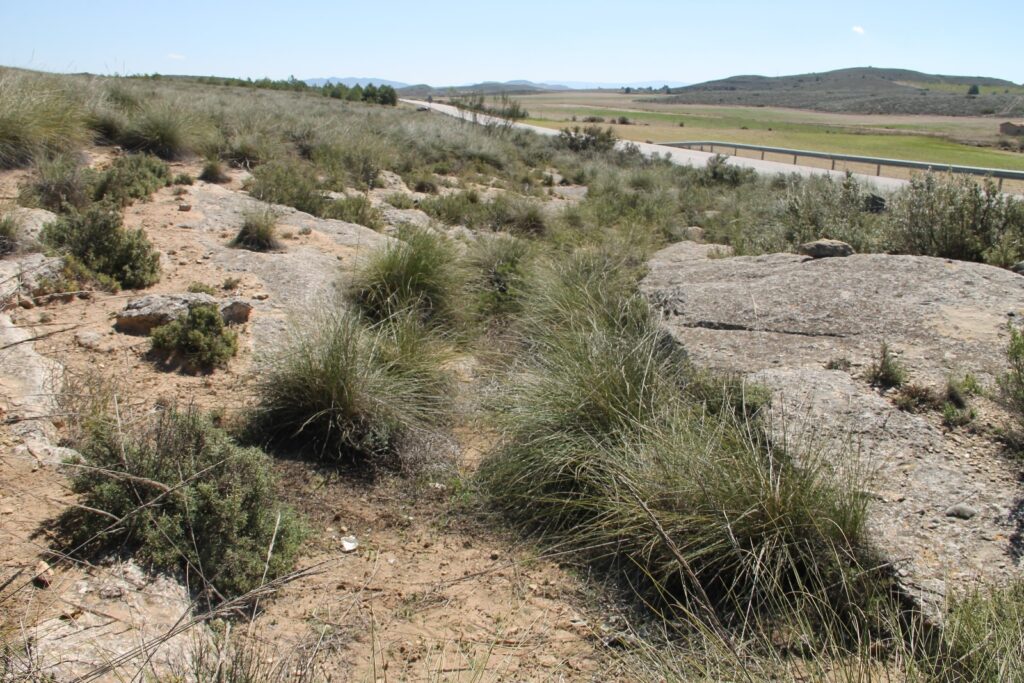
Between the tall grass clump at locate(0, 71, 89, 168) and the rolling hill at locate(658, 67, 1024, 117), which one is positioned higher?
the rolling hill at locate(658, 67, 1024, 117)

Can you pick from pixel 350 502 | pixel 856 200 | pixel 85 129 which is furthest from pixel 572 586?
pixel 85 129

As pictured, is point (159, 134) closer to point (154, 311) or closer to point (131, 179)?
point (131, 179)

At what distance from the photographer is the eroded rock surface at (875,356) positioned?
138 inches

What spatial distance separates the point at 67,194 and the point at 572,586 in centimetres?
712

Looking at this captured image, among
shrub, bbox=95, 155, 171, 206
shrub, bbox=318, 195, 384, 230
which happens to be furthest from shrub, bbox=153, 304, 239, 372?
shrub, bbox=318, 195, 384, 230

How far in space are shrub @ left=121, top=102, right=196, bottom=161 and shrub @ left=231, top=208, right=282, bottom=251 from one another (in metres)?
4.40

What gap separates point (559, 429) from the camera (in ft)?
15.6

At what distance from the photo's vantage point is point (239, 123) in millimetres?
15508

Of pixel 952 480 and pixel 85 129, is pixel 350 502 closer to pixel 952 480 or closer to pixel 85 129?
pixel 952 480

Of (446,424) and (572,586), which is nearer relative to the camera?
(572,586)

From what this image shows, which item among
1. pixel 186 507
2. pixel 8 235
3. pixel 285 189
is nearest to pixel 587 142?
pixel 285 189

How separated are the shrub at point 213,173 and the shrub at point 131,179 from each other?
2.09ft

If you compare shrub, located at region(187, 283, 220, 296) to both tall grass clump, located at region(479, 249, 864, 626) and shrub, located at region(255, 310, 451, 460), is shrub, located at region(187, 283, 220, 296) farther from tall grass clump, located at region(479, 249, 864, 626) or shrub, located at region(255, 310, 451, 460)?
tall grass clump, located at region(479, 249, 864, 626)

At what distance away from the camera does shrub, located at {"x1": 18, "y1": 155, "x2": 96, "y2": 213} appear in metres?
7.85
